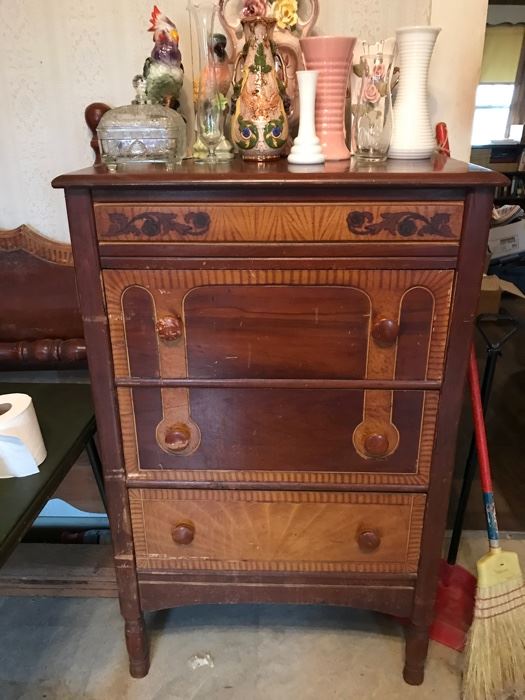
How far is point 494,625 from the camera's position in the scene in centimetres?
130

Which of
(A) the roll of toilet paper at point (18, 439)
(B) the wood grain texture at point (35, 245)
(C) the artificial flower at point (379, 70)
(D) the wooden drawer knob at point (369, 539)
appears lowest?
(D) the wooden drawer knob at point (369, 539)

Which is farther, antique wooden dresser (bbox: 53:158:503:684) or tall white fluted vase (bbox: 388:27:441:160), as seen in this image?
tall white fluted vase (bbox: 388:27:441:160)

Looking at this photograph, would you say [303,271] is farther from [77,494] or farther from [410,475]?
[77,494]

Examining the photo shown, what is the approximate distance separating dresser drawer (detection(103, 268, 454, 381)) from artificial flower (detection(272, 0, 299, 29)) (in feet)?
2.07

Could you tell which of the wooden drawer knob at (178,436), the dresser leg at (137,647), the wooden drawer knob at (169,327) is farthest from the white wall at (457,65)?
the dresser leg at (137,647)

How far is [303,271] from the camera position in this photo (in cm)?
99

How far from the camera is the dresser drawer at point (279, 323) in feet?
3.26

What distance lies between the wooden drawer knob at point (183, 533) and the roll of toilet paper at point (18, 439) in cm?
33

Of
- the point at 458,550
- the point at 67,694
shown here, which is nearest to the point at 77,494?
the point at 67,694

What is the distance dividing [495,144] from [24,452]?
500cm

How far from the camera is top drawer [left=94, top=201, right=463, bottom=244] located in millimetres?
944

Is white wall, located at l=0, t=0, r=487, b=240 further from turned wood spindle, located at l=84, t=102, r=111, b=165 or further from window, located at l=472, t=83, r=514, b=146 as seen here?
window, located at l=472, t=83, r=514, b=146

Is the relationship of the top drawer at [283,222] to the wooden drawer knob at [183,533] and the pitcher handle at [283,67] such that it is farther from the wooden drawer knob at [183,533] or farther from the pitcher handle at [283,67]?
the wooden drawer knob at [183,533]

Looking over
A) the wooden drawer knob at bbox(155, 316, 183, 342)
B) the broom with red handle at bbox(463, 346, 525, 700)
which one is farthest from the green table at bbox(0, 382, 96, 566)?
the broom with red handle at bbox(463, 346, 525, 700)
